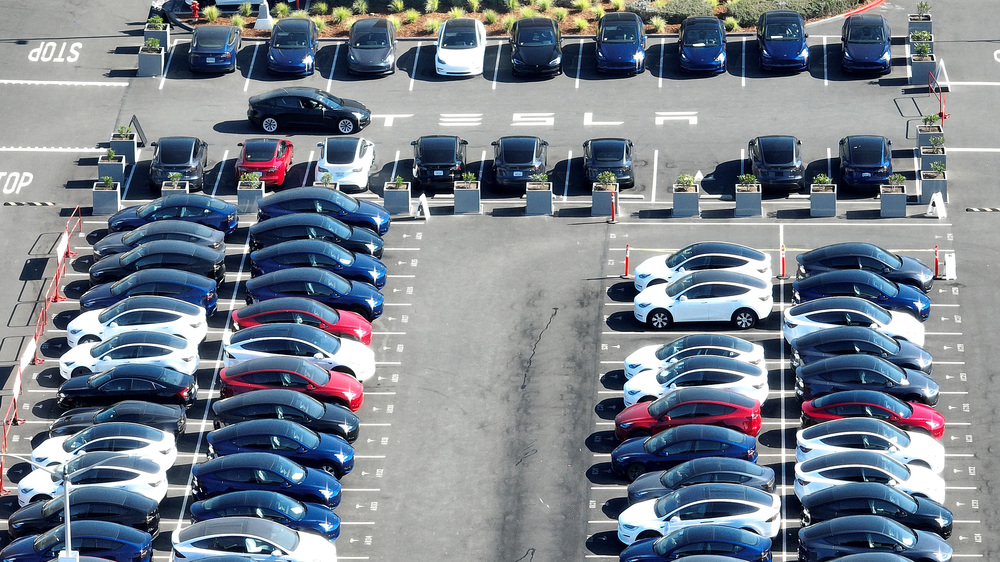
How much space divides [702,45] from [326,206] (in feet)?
53.7

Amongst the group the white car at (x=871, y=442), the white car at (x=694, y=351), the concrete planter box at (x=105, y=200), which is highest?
the concrete planter box at (x=105, y=200)

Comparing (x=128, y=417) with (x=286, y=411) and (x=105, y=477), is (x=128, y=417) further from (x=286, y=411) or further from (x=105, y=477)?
(x=286, y=411)

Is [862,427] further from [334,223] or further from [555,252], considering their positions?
[334,223]

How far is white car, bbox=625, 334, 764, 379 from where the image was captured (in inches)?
2018

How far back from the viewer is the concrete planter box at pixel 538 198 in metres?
60.3

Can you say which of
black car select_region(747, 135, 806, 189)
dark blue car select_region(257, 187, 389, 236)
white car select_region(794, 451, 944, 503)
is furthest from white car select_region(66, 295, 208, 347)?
black car select_region(747, 135, 806, 189)

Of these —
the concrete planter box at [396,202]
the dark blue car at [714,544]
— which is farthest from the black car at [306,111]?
the dark blue car at [714,544]

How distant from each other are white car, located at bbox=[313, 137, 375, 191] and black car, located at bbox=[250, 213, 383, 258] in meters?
4.08

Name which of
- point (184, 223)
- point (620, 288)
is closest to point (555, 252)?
point (620, 288)

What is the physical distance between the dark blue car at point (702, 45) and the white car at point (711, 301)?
1475 cm

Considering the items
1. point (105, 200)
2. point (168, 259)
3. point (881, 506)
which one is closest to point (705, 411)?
point (881, 506)

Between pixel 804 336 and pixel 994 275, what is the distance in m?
8.02

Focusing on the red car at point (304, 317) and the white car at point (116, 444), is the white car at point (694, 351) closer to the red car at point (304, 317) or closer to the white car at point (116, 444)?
the red car at point (304, 317)

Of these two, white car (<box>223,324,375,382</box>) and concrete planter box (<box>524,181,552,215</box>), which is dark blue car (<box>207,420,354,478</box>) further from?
concrete planter box (<box>524,181,552,215</box>)
